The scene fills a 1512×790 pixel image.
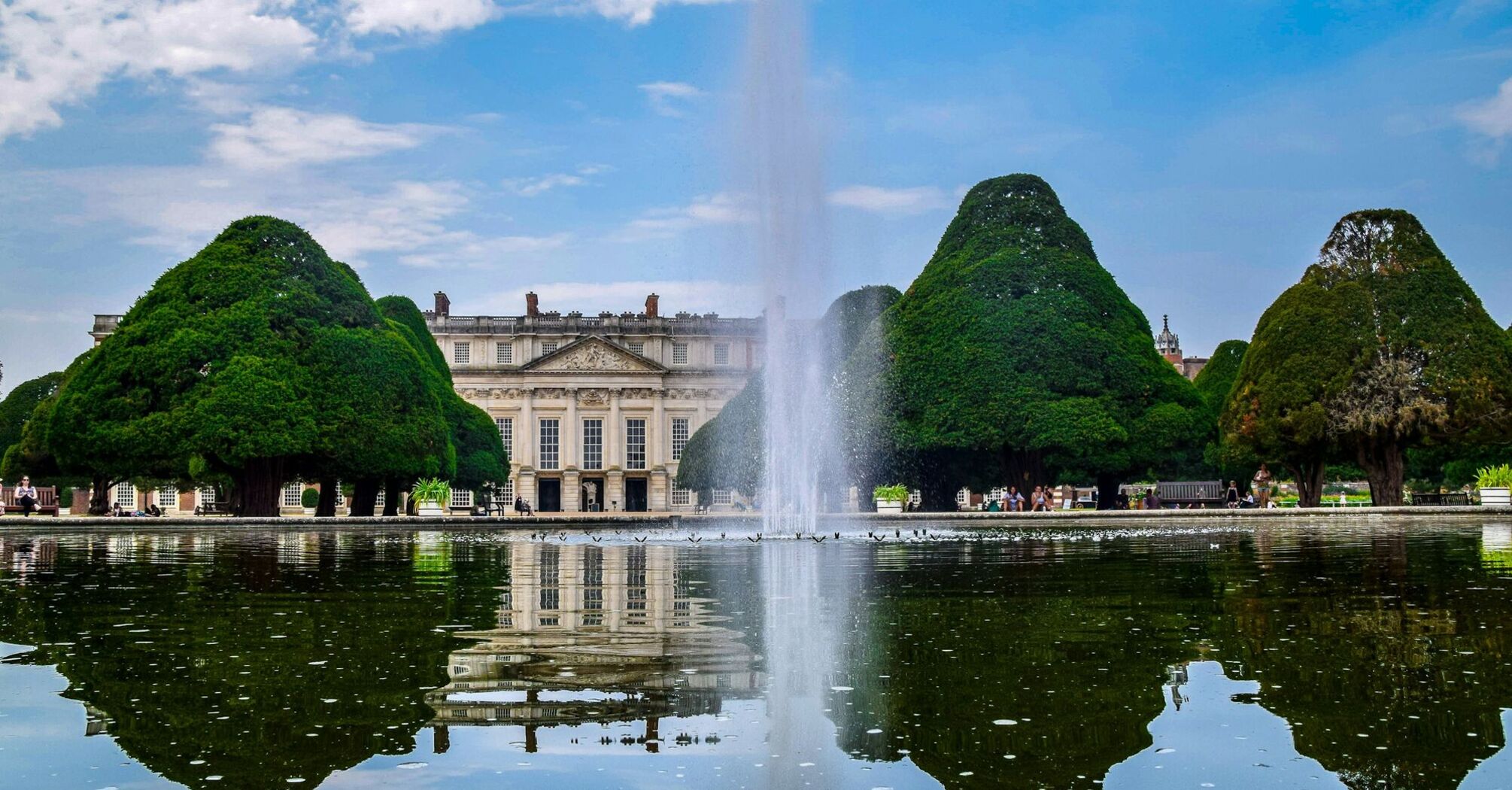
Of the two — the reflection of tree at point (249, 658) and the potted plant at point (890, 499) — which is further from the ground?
the potted plant at point (890, 499)

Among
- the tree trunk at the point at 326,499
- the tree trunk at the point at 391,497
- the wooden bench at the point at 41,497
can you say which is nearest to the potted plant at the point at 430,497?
the tree trunk at the point at 391,497

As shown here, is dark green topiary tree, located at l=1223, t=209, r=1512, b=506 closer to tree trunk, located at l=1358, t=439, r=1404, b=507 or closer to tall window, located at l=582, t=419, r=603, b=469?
tree trunk, located at l=1358, t=439, r=1404, b=507

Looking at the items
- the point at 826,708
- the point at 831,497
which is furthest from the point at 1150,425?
the point at 826,708

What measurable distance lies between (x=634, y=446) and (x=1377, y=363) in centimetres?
4861

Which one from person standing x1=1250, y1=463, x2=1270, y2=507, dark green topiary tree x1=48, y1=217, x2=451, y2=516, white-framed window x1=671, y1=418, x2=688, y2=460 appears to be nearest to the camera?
dark green topiary tree x1=48, y1=217, x2=451, y2=516

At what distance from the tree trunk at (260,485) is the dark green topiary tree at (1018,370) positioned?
17.5 m

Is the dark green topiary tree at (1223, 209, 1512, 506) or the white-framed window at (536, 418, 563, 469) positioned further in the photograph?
the white-framed window at (536, 418, 563, 469)

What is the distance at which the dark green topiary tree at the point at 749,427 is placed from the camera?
54250 millimetres

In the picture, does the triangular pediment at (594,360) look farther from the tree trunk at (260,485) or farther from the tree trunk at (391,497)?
the tree trunk at (260,485)

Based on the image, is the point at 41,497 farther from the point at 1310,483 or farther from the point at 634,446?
the point at 1310,483

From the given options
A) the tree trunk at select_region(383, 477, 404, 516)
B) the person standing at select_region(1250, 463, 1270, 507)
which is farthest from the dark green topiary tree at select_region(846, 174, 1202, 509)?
the tree trunk at select_region(383, 477, 404, 516)

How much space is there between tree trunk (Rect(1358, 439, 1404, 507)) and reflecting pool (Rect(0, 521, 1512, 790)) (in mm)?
29793

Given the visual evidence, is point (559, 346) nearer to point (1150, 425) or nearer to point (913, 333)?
point (913, 333)

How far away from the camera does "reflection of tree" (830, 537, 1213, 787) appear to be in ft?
18.1
